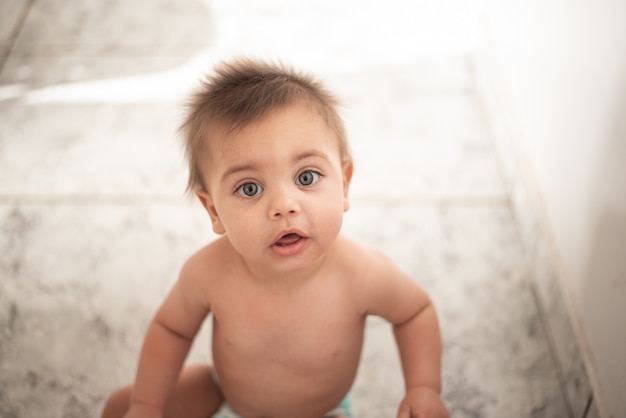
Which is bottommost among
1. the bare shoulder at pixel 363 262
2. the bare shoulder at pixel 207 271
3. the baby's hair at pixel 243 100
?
the bare shoulder at pixel 363 262

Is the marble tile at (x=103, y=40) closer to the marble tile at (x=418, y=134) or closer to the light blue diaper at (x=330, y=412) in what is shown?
the marble tile at (x=418, y=134)

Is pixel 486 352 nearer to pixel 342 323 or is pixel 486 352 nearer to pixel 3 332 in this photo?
pixel 342 323

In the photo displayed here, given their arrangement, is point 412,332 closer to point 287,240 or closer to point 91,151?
point 287,240

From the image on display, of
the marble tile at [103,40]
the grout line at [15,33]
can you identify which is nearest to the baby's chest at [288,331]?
the marble tile at [103,40]

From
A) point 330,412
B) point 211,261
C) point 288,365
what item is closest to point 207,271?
point 211,261

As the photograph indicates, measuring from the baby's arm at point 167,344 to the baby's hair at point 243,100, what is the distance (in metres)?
0.13

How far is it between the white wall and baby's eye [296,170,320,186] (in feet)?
1.15

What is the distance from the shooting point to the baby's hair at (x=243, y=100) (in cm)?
62

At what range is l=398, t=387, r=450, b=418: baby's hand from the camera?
728 mm

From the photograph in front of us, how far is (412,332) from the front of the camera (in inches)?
30.4

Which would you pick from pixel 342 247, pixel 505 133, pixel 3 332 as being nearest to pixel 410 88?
pixel 505 133

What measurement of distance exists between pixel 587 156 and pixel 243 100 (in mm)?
462

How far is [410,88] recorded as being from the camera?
1395 millimetres

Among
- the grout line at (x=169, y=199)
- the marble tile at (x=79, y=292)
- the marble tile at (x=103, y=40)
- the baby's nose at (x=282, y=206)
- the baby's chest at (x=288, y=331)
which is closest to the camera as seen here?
the baby's nose at (x=282, y=206)
